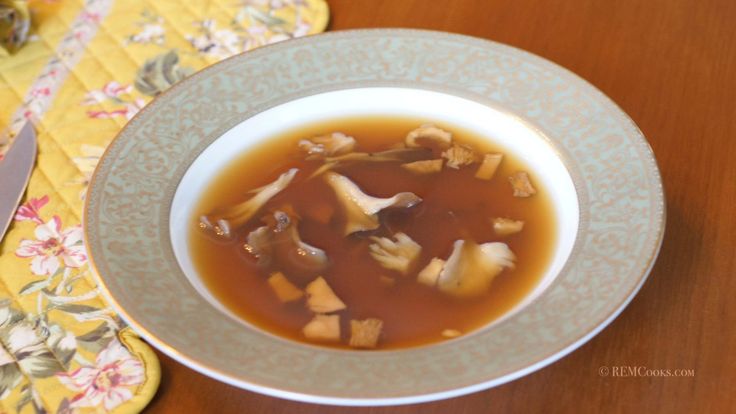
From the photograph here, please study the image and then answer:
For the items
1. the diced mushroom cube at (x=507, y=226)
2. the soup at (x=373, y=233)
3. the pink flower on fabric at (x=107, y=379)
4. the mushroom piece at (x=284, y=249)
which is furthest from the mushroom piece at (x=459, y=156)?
the pink flower on fabric at (x=107, y=379)

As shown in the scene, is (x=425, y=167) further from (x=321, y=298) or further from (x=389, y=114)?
(x=321, y=298)

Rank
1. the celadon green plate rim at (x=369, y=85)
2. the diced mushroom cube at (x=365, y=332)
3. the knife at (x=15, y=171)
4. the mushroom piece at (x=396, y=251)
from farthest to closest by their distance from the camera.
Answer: the knife at (x=15, y=171), the mushroom piece at (x=396, y=251), the diced mushroom cube at (x=365, y=332), the celadon green plate rim at (x=369, y=85)

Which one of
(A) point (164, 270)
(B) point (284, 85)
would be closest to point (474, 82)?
(B) point (284, 85)

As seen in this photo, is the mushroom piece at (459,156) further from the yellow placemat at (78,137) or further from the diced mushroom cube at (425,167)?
the yellow placemat at (78,137)

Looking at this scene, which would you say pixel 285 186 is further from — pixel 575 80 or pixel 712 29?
pixel 712 29

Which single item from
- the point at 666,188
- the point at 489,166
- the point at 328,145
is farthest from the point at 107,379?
the point at 666,188

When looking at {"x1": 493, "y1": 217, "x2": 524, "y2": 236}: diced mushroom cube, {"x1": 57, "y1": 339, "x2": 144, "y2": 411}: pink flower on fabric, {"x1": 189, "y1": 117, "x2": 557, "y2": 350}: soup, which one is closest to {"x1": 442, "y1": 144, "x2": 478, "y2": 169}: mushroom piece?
{"x1": 189, "y1": 117, "x2": 557, "y2": 350}: soup
